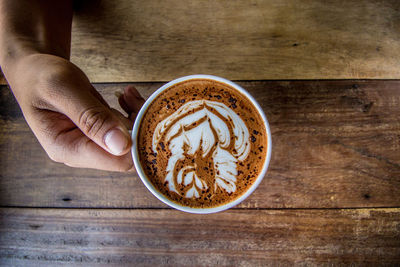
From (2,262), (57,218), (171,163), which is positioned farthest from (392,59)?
(2,262)

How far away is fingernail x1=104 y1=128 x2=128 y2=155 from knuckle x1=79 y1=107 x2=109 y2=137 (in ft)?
0.10

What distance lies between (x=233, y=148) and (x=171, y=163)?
0.18 m

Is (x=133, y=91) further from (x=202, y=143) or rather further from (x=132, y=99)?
(x=202, y=143)

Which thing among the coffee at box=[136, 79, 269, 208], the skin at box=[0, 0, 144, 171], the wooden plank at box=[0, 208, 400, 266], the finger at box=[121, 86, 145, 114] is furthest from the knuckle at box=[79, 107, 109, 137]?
the wooden plank at box=[0, 208, 400, 266]

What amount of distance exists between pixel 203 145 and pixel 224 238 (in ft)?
1.33

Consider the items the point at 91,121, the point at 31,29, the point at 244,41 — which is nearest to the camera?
the point at 91,121

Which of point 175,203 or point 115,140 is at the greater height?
point 115,140

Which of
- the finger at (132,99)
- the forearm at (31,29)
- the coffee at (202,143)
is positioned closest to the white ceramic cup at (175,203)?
the coffee at (202,143)

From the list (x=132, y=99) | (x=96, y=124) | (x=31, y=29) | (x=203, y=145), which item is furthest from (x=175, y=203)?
(x=31, y=29)

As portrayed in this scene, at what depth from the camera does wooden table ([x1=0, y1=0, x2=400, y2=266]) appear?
34.8 inches

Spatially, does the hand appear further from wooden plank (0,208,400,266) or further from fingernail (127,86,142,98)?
wooden plank (0,208,400,266)

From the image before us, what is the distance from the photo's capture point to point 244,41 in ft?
2.98

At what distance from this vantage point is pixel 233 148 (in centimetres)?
68

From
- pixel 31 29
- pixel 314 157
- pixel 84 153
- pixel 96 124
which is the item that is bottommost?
pixel 314 157
